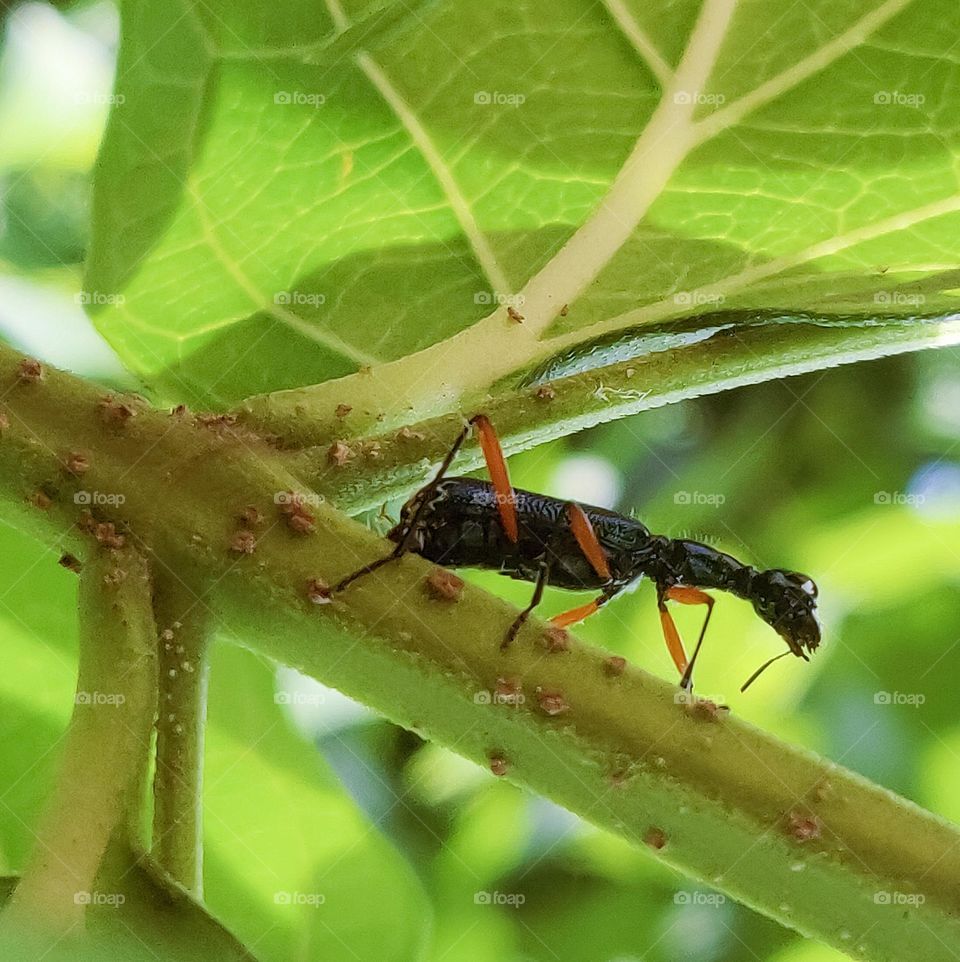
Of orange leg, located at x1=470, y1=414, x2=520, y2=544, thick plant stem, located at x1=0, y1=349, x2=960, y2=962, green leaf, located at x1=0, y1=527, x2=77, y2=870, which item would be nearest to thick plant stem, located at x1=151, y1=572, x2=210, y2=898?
thick plant stem, located at x1=0, y1=349, x2=960, y2=962

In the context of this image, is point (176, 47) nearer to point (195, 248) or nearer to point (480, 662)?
point (195, 248)

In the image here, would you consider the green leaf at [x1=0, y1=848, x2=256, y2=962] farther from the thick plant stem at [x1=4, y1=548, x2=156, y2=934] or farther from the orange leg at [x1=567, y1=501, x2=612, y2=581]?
the orange leg at [x1=567, y1=501, x2=612, y2=581]

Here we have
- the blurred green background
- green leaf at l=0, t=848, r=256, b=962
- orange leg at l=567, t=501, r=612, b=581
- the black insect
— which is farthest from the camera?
the blurred green background

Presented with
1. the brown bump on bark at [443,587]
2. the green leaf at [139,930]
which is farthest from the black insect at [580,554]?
the green leaf at [139,930]

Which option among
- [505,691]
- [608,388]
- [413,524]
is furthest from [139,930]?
[608,388]

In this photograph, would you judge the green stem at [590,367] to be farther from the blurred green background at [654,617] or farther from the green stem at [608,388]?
the blurred green background at [654,617]

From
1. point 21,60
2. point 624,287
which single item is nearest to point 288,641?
point 624,287

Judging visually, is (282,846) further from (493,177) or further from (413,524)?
(493,177)

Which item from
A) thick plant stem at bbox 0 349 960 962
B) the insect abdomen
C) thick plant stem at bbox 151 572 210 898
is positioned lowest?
thick plant stem at bbox 151 572 210 898
